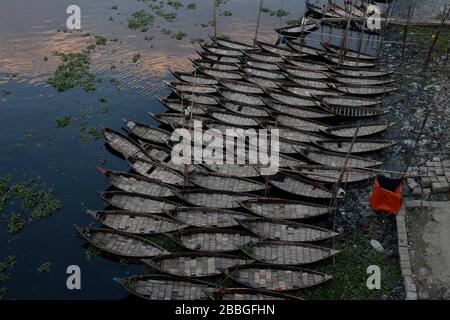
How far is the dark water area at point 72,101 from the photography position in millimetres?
18969

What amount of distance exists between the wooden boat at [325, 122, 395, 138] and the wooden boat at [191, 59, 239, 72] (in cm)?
1016

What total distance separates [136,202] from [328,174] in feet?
33.0

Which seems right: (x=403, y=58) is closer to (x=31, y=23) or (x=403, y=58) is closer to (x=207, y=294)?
(x=207, y=294)

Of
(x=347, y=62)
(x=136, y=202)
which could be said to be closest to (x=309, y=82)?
(x=347, y=62)

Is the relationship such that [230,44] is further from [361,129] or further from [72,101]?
[361,129]

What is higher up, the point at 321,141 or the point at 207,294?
the point at 321,141

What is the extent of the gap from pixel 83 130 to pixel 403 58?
2516 cm

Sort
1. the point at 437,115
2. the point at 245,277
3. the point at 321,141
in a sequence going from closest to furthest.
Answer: the point at 245,277, the point at 321,141, the point at 437,115

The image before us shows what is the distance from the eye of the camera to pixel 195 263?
17312 millimetres

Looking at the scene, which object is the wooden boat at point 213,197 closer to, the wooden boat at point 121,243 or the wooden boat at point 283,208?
the wooden boat at point 283,208

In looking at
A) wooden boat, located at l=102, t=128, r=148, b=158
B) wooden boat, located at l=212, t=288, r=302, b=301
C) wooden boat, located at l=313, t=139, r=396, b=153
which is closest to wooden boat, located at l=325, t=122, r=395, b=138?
wooden boat, located at l=313, t=139, r=396, b=153

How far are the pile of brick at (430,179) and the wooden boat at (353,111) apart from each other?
4.92 meters

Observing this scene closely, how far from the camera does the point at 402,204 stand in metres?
19.1
